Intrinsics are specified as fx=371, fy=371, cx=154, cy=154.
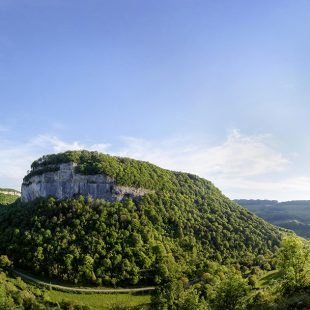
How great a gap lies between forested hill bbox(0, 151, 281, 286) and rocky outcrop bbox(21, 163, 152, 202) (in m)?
3.10

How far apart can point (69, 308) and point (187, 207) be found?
8817 cm

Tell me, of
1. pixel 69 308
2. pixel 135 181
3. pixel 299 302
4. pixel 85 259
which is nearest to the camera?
pixel 299 302

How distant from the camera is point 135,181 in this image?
7087 inches

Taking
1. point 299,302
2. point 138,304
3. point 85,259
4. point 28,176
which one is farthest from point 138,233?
point 299,302

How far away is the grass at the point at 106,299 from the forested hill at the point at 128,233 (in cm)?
871

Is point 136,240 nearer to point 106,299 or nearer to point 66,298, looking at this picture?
point 106,299

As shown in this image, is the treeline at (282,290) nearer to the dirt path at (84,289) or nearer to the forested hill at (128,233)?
the dirt path at (84,289)

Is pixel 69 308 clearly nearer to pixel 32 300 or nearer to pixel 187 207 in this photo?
pixel 32 300

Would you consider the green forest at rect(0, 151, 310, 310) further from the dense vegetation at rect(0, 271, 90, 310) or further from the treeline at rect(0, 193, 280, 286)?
the dense vegetation at rect(0, 271, 90, 310)

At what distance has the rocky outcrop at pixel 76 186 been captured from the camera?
17150 centimetres

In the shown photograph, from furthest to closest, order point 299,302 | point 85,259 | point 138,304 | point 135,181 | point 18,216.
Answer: point 135,181
point 18,216
point 85,259
point 138,304
point 299,302

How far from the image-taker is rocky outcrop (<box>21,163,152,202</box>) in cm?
17150

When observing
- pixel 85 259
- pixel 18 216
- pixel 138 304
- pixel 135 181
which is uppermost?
pixel 135 181

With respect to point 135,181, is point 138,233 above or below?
below
